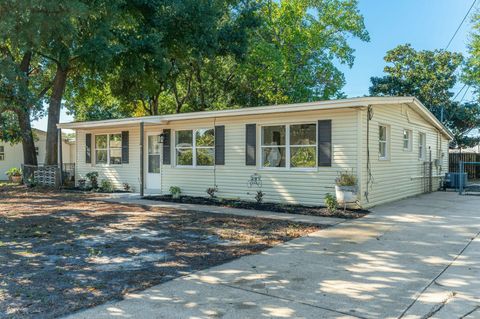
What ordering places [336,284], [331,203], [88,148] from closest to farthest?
[336,284] → [331,203] → [88,148]

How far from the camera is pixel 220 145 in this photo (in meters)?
12.2

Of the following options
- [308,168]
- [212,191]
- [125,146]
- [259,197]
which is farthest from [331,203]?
[125,146]

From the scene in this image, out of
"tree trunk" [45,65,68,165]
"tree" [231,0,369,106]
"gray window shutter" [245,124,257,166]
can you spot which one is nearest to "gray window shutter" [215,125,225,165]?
"gray window shutter" [245,124,257,166]

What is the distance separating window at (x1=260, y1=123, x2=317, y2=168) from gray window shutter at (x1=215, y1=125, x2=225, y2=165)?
136cm

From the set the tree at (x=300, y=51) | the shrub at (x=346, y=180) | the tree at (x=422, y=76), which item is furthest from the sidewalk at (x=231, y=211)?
the tree at (x=422, y=76)

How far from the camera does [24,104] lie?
8984mm

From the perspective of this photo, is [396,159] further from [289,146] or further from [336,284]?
[336,284]

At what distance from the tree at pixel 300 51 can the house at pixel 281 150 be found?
31.8 ft

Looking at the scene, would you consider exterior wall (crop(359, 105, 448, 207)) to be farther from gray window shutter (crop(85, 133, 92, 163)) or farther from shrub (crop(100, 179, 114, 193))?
gray window shutter (crop(85, 133, 92, 163))

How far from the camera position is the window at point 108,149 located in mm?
15305

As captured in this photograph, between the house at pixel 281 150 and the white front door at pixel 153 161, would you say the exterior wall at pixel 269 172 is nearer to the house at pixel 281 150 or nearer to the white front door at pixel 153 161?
the house at pixel 281 150

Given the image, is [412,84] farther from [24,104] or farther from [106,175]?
[24,104]

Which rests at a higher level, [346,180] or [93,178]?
[346,180]

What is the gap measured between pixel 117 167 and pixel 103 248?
972cm
